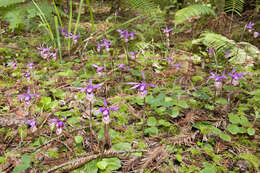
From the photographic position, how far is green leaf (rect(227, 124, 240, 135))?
147cm

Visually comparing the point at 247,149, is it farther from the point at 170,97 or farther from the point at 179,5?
the point at 179,5

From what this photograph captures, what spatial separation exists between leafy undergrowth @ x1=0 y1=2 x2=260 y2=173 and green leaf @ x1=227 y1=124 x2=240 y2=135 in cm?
1

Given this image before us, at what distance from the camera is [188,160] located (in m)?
1.32

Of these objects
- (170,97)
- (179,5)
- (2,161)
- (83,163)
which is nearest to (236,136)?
(170,97)

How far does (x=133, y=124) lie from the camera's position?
1.65 m

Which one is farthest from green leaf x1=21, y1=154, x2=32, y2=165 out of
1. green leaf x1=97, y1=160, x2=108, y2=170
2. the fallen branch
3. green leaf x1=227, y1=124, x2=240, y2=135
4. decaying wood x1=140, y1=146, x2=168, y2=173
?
green leaf x1=227, y1=124, x2=240, y2=135

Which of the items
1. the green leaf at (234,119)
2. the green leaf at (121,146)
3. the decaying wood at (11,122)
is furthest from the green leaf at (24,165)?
the green leaf at (234,119)

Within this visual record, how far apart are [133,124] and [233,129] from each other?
30.8 inches

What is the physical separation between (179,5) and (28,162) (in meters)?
5.11

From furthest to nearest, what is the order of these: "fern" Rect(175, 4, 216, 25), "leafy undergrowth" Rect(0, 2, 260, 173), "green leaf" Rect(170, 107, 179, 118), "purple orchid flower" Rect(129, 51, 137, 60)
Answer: "fern" Rect(175, 4, 216, 25) → "purple orchid flower" Rect(129, 51, 137, 60) → "green leaf" Rect(170, 107, 179, 118) → "leafy undergrowth" Rect(0, 2, 260, 173)

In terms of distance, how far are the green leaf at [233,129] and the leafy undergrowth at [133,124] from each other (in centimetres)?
1

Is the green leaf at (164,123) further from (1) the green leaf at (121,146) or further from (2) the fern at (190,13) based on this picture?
(2) the fern at (190,13)

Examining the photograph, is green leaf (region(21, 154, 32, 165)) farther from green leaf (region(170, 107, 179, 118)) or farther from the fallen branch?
green leaf (region(170, 107, 179, 118))

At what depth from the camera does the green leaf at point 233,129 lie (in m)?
1.47
